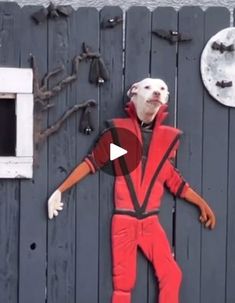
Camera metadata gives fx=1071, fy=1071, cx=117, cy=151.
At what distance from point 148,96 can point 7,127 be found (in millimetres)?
741

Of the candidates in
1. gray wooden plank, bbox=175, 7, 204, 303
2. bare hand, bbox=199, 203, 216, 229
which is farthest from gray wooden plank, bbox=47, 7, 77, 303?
bare hand, bbox=199, 203, 216, 229

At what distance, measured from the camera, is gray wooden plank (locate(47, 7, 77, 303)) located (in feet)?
18.1

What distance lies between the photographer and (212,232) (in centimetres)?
569

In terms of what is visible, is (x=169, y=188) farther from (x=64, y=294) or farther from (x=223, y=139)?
(x=64, y=294)

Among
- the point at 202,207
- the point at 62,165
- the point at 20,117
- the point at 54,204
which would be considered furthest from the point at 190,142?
the point at 20,117

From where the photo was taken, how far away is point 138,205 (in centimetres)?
555

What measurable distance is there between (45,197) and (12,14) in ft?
3.13

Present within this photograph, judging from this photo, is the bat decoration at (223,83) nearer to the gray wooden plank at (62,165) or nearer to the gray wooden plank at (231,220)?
the gray wooden plank at (231,220)

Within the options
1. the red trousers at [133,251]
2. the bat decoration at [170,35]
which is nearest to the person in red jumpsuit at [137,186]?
the red trousers at [133,251]

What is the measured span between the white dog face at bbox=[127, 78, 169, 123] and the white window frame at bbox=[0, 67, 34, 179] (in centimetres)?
53

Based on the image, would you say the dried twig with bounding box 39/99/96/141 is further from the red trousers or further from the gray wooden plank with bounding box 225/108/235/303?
the gray wooden plank with bounding box 225/108/235/303

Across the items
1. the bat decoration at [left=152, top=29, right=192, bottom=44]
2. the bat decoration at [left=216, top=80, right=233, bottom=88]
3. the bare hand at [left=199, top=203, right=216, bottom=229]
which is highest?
the bat decoration at [left=152, top=29, right=192, bottom=44]

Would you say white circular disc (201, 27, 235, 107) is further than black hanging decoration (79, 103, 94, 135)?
Yes

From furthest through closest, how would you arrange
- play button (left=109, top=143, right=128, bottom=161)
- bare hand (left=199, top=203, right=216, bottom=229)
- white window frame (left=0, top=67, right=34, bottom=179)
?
1. bare hand (left=199, top=203, right=216, bottom=229)
2. play button (left=109, top=143, right=128, bottom=161)
3. white window frame (left=0, top=67, right=34, bottom=179)
